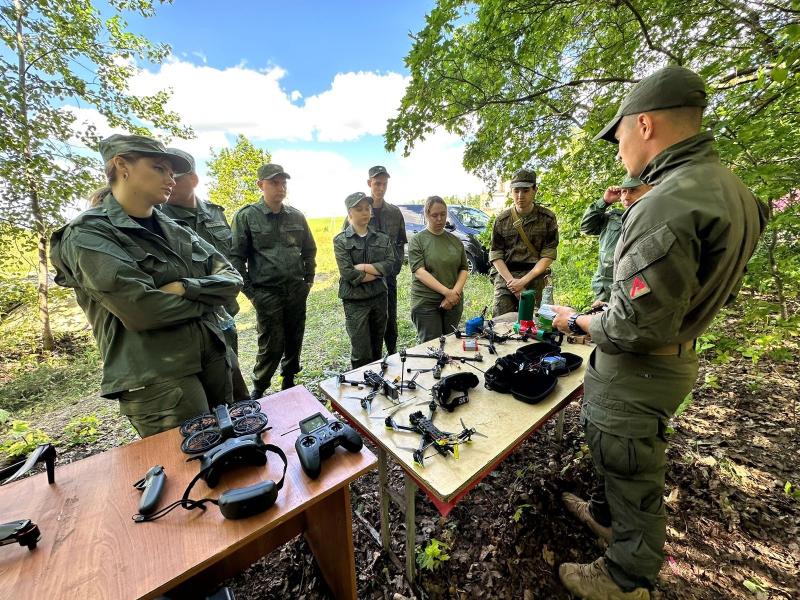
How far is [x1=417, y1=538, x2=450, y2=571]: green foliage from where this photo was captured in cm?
180

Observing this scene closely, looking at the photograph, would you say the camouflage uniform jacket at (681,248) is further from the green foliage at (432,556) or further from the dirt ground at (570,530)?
the green foliage at (432,556)

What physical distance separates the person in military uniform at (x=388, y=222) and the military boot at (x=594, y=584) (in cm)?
279

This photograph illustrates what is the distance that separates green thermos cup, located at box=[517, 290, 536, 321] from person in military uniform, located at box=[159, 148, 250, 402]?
7.82 feet

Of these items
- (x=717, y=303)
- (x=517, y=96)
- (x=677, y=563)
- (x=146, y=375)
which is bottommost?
(x=677, y=563)

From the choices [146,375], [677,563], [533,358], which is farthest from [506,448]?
[146,375]

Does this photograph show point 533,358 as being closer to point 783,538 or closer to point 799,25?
point 783,538

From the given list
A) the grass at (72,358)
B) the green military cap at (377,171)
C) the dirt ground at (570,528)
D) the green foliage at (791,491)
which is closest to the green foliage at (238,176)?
the grass at (72,358)

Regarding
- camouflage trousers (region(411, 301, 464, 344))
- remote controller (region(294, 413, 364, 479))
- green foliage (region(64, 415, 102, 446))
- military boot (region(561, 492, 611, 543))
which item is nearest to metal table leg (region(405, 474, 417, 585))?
remote controller (region(294, 413, 364, 479))

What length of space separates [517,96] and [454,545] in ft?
13.5

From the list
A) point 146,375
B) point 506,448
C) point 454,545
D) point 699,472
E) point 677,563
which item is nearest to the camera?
point 506,448

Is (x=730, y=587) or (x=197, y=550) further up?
(x=197, y=550)

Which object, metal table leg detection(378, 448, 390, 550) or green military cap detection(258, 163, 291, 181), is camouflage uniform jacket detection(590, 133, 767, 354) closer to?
metal table leg detection(378, 448, 390, 550)

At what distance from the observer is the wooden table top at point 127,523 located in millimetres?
840

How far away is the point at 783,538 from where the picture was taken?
6.17ft
